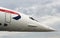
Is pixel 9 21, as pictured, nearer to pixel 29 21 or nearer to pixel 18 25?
pixel 18 25

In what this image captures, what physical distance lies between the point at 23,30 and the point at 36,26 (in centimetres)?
157

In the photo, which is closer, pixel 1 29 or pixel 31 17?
pixel 1 29

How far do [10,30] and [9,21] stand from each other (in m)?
1.17

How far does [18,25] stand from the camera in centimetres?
1886

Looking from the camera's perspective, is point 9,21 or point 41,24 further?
point 41,24

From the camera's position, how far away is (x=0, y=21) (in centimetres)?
1850

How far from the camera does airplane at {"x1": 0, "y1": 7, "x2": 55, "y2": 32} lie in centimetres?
1864

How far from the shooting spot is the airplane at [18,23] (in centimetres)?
1864

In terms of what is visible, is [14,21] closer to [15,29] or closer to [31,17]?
[15,29]

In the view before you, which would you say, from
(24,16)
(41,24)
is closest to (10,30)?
(24,16)

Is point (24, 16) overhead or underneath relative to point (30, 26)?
overhead

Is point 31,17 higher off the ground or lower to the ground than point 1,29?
higher

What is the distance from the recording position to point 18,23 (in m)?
18.8

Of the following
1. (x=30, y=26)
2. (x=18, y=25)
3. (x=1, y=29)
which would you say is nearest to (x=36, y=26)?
(x=30, y=26)
